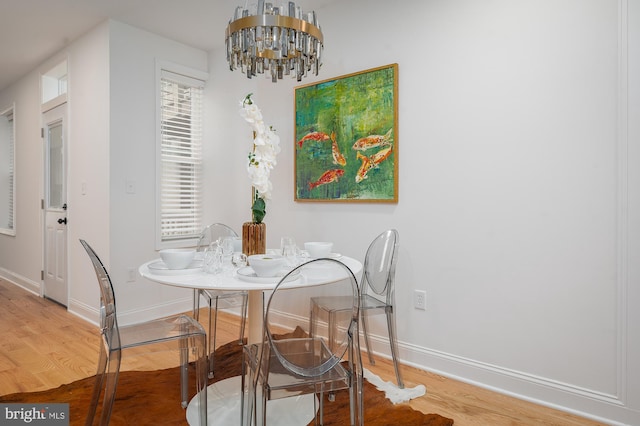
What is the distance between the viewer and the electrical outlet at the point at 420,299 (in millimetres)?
2586

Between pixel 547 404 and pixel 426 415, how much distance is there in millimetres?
686

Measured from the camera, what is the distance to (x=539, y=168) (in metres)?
2.14

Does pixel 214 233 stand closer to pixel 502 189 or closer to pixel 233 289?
pixel 233 289

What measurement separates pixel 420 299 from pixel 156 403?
165 centimetres

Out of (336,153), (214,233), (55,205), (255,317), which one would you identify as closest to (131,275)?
(214,233)

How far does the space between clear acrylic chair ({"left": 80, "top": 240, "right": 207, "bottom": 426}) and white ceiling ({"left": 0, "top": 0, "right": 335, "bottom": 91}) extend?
2.18 metres

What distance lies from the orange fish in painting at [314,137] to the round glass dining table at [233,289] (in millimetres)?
1150

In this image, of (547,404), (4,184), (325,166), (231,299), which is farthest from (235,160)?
(4,184)

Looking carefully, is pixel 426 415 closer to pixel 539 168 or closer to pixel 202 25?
pixel 539 168

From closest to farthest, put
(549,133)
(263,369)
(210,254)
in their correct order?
1. (263,369)
2. (210,254)
3. (549,133)

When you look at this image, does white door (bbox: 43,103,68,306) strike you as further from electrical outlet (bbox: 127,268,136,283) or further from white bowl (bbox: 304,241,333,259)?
white bowl (bbox: 304,241,333,259)

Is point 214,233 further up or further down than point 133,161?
further down

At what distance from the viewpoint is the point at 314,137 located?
3096mm

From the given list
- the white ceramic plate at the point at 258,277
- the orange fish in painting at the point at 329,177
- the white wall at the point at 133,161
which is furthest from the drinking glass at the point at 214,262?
the white wall at the point at 133,161
